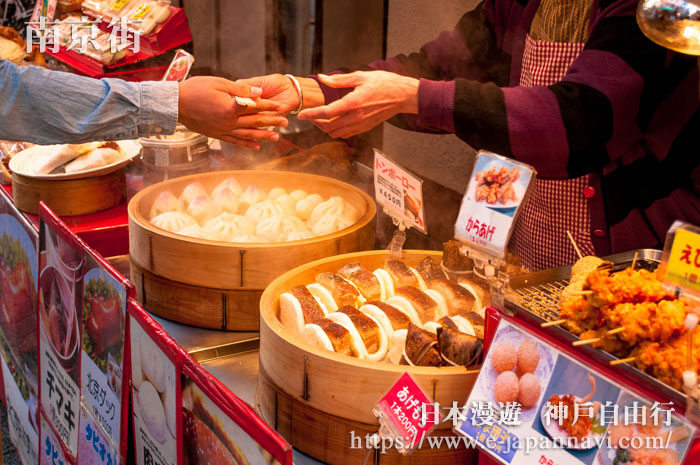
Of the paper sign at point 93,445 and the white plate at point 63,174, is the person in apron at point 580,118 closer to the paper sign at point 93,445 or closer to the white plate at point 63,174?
the paper sign at point 93,445

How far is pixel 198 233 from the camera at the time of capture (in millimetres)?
2840

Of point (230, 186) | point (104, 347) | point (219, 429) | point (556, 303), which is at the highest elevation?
point (556, 303)

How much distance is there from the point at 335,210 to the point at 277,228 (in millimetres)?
305

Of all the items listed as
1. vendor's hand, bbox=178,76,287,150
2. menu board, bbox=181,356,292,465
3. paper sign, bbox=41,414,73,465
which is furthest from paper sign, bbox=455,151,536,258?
paper sign, bbox=41,414,73,465

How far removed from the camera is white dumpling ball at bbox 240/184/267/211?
3.34 meters

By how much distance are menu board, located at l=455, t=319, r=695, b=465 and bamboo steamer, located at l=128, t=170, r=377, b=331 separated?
3.91 ft

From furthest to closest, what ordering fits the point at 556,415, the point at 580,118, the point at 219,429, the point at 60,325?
the point at 60,325, the point at 580,118, the point at 219,429, the point at 556,415

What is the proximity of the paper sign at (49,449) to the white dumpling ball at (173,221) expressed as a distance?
3.54ft

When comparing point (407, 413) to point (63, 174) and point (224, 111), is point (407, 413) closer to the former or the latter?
point (224, 111)

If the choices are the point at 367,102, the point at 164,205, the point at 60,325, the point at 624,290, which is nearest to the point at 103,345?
the point at 60,325

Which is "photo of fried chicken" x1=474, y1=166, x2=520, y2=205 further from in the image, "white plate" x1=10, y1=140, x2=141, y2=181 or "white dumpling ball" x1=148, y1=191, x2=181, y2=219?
"white plate" x1=10, y1=140, x2=141, y2=181

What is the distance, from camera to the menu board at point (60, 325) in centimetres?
275

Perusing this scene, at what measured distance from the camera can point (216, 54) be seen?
21.0 ft

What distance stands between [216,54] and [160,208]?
11.8 ft
